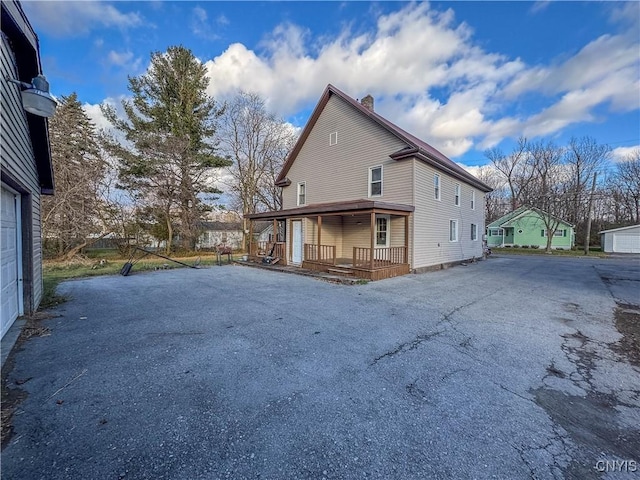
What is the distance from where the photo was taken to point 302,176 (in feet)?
52.3

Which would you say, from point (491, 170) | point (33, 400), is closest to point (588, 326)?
point (33, 400)

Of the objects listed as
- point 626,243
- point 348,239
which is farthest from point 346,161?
point 626,243

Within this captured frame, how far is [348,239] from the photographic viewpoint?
1420cm

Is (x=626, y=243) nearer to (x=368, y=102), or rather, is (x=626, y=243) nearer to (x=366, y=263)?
(x=368, y=102)

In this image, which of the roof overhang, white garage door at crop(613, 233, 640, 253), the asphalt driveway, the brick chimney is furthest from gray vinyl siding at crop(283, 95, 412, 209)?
white garage door at crop(613, 233, 640, 253)

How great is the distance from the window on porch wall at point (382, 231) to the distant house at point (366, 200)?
0.05 meters

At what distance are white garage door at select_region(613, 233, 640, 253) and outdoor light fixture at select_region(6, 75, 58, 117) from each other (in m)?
38.5

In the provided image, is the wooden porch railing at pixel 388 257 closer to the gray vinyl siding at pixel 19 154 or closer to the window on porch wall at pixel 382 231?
the window on porch wall at pixel 382 231

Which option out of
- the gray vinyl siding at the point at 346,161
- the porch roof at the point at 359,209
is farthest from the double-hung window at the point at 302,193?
the porch roof at the point at 359,209

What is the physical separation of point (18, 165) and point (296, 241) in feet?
33.5

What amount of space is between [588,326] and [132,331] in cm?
854

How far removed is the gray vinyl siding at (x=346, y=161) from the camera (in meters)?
11.9

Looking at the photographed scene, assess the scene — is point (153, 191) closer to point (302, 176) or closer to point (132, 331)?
point (302, 176)

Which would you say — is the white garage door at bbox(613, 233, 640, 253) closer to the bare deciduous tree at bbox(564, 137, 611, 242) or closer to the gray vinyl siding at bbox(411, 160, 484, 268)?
the bare deciduous tree at bbox(564, 137, 611, 242)
